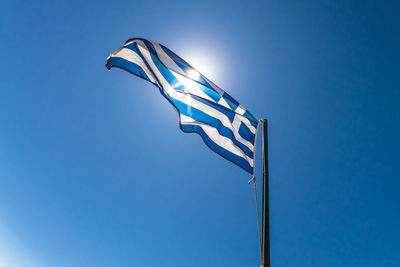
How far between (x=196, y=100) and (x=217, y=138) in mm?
1415

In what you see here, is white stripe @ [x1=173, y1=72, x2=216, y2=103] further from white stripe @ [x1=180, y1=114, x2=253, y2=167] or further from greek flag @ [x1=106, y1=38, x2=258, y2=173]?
white stripe @ [x1=180, y1=114, x2=253, y2=167]

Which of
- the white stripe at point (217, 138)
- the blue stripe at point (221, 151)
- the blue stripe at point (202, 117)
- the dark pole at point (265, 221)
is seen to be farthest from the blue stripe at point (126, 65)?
the dark pole at point (265, 221)

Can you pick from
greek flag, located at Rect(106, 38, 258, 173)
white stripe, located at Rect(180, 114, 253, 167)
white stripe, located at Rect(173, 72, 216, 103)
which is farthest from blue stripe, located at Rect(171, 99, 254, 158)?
white stripe, located at Rect(173, 72, 216, 103)

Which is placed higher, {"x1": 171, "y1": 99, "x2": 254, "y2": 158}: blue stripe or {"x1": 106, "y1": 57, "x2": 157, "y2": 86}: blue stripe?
{"x1": 106, "y1": 57, "x2": 157, "y2": 86}: blue stripe

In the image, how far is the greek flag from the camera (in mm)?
5648

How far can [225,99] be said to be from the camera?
21.6 feet

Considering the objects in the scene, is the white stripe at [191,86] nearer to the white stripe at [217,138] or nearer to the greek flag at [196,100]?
the greek flag at [196,100]

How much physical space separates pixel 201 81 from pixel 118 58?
2.61 m

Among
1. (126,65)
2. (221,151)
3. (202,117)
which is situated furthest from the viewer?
(126,65)

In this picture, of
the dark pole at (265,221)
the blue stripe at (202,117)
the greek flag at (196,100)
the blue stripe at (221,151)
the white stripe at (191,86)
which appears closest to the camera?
the dark pole at (265,221)

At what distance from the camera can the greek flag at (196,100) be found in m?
5.65

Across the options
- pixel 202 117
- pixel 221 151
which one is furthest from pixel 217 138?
pixel 202 117

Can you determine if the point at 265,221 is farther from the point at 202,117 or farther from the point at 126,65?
the point at 126,65

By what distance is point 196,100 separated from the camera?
6383 mm
